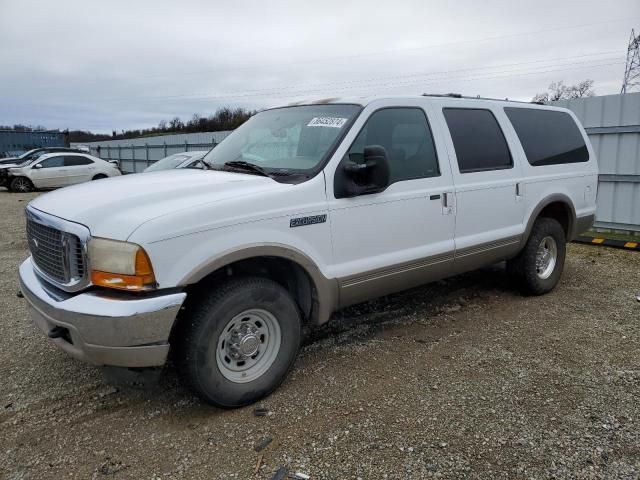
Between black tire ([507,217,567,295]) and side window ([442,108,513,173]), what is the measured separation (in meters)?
0.90

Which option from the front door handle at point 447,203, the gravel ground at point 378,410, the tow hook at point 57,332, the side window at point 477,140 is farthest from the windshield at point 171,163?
the tow hook at point 57,332

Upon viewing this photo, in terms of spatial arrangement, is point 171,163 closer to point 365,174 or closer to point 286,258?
point 365,174

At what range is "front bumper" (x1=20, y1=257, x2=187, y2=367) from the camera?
262cm

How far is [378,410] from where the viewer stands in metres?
3.17

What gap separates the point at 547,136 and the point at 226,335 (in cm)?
400

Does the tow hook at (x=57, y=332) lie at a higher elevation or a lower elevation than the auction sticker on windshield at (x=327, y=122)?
lower

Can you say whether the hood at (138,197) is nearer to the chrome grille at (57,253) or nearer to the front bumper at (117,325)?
the chrome grille at (57,253)

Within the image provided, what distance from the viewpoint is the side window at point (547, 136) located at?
497 centimetres

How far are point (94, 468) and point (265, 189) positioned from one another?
1825 mm

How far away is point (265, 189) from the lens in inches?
124

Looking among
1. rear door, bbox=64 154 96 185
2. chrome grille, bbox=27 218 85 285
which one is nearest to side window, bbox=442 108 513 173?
chrome grille, bbox=27 218 85 285

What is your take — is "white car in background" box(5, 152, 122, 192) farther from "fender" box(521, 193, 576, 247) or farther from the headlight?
the headlight

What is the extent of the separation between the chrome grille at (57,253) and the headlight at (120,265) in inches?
4.9

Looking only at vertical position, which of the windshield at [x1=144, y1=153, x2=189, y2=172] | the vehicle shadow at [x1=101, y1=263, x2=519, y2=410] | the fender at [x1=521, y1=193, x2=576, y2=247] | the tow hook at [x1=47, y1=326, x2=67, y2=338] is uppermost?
the windshield at [x1=144, y1=153, x2=189, y2=172]
